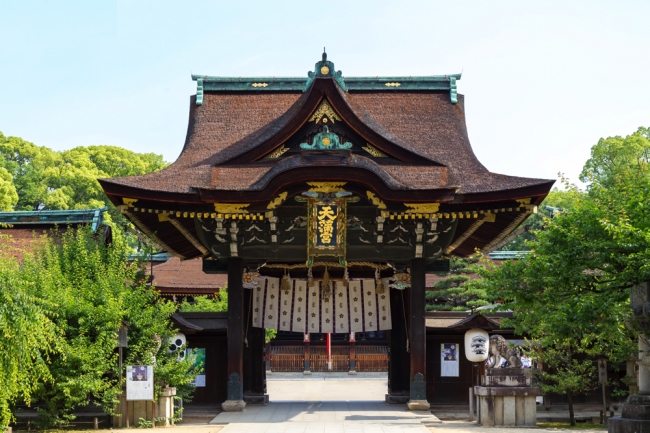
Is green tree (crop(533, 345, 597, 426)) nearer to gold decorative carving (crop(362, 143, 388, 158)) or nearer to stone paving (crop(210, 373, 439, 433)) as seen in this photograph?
stone paving (crop(210, 373, 439, 433))

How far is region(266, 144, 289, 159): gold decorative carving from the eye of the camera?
61.3 ft

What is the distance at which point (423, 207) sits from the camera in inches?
696

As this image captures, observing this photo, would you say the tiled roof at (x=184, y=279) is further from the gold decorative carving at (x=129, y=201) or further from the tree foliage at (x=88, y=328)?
the tree foliage at (x=88, y=328)

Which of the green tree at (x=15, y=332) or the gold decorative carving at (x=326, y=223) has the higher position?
the gold decorative carving at (x=326, y=223)

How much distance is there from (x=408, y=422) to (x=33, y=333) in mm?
7455

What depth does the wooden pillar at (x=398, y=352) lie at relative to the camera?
70.2 ft

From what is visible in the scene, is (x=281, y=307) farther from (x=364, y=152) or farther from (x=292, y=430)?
(x=292, y=430)

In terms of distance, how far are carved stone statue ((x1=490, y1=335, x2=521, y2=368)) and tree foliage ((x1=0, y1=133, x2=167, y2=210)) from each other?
39.7 meters

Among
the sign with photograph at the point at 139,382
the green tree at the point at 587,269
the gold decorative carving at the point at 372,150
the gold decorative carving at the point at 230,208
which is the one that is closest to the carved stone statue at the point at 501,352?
the green tree at the point at 587,269

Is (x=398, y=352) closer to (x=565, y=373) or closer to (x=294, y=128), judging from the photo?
(x=565, y=373)

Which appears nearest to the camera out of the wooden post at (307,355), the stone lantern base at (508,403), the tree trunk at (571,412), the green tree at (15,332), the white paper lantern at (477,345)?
the green tree at (15,332)

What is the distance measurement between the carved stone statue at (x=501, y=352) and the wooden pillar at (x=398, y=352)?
15.9 ft

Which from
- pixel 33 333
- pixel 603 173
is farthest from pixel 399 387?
pixel 603 173

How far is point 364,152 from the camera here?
1869cm
